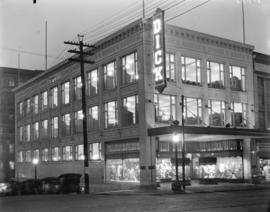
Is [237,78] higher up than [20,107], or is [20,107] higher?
[237,78]

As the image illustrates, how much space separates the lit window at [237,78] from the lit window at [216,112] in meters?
2.78

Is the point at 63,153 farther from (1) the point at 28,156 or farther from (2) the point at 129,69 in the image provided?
(2) the point at 129,69

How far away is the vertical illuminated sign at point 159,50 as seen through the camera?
138ft

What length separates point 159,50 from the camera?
139 ft

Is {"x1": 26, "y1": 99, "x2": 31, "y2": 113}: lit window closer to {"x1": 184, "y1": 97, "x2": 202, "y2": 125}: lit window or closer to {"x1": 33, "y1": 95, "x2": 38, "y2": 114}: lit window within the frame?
{"x1": 33, "y1": 95, "x2": 38, "y2": 114}: lit window

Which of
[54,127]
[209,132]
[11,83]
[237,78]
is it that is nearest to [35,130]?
[54,127]

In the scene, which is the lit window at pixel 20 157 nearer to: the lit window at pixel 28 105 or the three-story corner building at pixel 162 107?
the lit window at pixel 28 105

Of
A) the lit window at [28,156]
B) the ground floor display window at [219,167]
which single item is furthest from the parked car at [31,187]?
the lit window at [28,156]

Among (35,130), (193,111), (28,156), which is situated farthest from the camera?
(28,156)

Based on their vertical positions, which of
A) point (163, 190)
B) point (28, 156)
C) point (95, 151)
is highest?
point (95, 151)

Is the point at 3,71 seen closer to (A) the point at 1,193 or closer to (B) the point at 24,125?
(B) the point at 24,125

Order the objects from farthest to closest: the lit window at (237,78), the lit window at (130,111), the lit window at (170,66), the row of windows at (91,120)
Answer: the lit window at (237,78)
the row of windows at (91,120)
the lit window at (170,66)
the lit window at (130,111)

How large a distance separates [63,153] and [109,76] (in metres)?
14.6

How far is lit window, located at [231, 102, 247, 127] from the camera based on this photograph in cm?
5025
